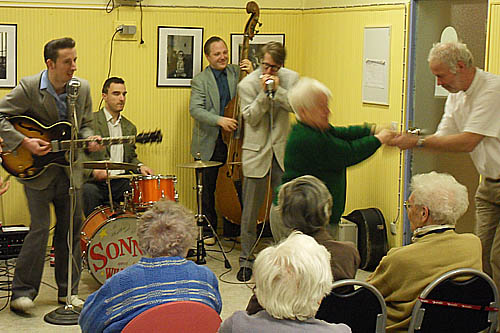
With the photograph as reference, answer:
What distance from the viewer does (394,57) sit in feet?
19.2

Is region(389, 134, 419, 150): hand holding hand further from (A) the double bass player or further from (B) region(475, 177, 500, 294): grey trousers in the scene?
(A) the double bass player

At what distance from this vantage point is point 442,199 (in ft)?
10.3

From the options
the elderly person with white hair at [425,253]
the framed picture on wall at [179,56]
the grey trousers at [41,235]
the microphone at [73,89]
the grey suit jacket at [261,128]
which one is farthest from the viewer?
the framed picture on wall at [179,56]

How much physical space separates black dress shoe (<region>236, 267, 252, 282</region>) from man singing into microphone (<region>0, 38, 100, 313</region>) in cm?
123

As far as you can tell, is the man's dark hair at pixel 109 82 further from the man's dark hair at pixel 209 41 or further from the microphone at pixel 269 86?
the microphone at pixel 269 86

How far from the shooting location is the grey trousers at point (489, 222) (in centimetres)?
392

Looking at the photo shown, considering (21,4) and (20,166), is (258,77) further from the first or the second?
(21,4)

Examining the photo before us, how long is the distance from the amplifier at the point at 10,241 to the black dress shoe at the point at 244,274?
64.7 inches

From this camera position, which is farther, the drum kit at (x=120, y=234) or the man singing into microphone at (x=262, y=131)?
the man singing into microphone at (x=262, y=131)

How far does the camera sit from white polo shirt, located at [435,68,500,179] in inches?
154

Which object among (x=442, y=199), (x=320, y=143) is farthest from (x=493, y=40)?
(x=442, y=199)

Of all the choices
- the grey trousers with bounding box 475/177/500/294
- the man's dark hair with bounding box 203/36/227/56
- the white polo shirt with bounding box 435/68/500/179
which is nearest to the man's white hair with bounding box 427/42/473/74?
the white polo shirt with bounding box 435/68/500/179

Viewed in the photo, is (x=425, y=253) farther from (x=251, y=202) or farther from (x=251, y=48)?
(x=251, y=48)

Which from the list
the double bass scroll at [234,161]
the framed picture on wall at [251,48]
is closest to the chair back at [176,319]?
the double bass scroll at [234,161]
